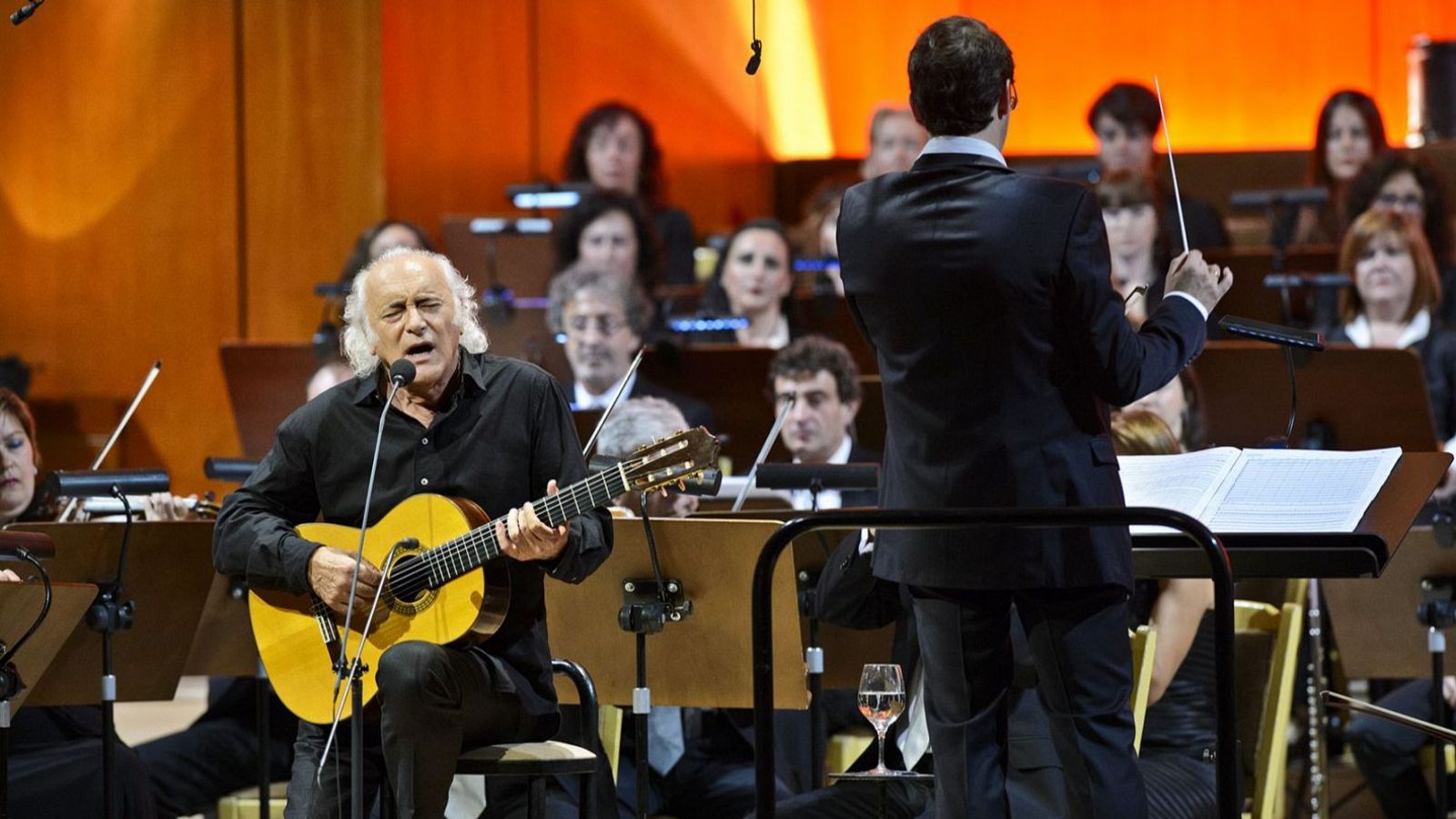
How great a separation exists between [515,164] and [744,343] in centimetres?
269

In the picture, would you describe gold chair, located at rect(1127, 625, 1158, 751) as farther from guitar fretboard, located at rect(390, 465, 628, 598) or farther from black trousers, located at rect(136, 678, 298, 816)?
black trousers, located at rect(136, 678, 298, 816)

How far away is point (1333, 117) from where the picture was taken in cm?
730

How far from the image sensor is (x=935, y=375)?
2820 millimetres

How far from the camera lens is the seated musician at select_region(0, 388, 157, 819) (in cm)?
390

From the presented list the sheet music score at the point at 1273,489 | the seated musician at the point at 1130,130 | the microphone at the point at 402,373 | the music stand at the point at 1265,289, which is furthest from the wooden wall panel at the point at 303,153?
the sheet music score at the point at 1273,489

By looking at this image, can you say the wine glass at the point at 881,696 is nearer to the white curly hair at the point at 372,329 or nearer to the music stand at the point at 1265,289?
the white curly hair at the point at 372,329

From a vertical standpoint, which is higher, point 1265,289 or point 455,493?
point 1265,289

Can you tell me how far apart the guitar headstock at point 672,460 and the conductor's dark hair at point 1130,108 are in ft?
15.1

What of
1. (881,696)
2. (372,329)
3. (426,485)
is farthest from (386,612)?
(881,696)

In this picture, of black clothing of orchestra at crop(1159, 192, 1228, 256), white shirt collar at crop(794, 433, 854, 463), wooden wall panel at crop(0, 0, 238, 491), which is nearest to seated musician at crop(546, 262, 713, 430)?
white shirt collar at crop(794, 433, 854, 463)

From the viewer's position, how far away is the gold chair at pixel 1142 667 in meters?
3.51

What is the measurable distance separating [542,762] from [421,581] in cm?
39

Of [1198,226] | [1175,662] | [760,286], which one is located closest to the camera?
[1175,662]

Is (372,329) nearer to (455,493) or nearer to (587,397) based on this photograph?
(455,493)
